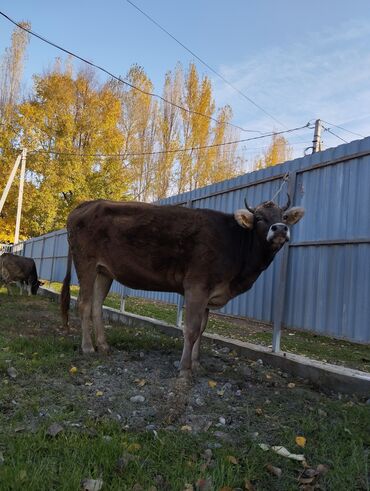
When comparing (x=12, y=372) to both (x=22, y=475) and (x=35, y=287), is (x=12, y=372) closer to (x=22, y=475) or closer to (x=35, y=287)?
(x=22, y=475)

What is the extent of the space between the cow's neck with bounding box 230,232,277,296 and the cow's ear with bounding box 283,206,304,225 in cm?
36

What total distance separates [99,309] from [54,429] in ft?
10.3

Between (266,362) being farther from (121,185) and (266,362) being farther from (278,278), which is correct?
(121,185)

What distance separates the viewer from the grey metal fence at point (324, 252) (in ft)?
16.9

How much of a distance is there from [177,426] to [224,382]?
4.38ft

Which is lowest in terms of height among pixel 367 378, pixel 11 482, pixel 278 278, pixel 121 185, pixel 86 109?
pixel 11 482

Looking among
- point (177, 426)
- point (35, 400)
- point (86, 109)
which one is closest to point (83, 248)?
point (35, 400)

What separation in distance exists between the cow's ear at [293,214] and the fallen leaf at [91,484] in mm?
3317

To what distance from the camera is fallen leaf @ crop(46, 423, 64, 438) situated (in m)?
3.30

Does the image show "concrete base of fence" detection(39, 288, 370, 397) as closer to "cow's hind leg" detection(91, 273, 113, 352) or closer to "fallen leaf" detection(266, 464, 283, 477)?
"cow's hind leg" detection(91, 273, 113, 352)

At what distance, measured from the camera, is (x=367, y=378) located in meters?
4.67

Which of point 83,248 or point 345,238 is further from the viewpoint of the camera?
point 83,248

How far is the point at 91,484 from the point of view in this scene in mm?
2660

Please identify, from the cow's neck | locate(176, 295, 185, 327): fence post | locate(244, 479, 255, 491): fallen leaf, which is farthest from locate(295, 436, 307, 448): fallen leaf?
locate(176, 295, 185, 327): fence post
